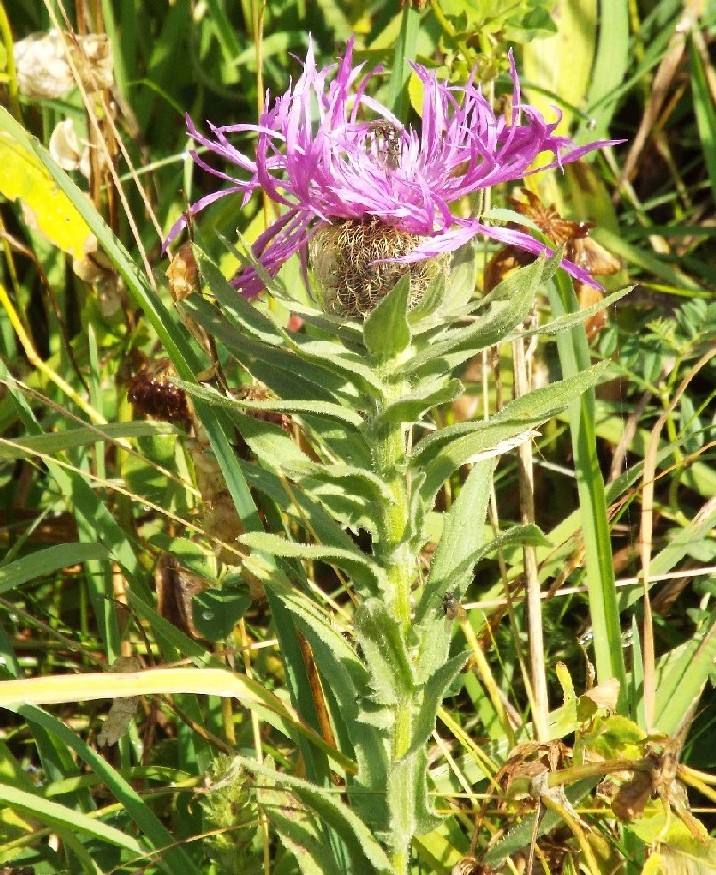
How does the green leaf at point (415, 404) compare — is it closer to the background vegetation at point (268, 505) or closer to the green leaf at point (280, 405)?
the green leaf at point (280, 405)

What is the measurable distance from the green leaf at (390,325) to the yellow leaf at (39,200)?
3.26 ft

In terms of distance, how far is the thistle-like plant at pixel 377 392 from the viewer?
1.14 m

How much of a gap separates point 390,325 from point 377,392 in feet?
0.40

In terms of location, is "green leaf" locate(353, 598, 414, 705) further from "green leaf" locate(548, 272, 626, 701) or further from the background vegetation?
"green leaf" locate(548, 272, 626, 701)

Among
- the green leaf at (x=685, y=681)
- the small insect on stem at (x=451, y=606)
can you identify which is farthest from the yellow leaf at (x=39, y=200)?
the green leaf at (x=685, y=681)

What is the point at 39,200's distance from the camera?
1.96 m

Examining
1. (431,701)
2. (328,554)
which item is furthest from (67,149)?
(431,701)

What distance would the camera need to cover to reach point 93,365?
1.83 metres

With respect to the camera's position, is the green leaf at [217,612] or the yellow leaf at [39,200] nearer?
the green leaf at [217,612]

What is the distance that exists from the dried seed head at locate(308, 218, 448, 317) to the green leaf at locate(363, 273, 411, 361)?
0.05 metres

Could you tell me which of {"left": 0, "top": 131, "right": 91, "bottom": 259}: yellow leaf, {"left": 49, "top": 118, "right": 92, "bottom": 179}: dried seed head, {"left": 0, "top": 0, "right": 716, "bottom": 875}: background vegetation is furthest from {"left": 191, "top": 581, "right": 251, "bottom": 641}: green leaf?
{"left": 49, "top": 118, "right": 92, "bottom": 179}: dried seed head

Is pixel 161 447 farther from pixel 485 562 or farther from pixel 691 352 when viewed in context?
pixel 691 352

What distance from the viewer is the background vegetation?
136 cm

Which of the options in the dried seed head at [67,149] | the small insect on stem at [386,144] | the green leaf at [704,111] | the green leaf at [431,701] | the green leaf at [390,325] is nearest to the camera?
the green leaf at [390,325]
